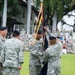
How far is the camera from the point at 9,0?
147ft

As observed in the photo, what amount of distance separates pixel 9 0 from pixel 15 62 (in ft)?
112

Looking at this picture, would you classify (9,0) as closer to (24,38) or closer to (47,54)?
(24,38)

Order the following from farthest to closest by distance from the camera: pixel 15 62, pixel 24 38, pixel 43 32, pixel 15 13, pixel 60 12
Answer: pixel 15 13 → pixel 60 12 → pixel 24 38 → pixel 43 32 → pixel 15 62

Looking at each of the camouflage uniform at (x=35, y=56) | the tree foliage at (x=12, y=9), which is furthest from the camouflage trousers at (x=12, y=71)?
the tree foliage at (x=12, y=9)

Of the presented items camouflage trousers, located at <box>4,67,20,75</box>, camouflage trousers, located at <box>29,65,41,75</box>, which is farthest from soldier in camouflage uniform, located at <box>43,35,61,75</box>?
camouflage trousers, located at <box>29,65,41,75</box>

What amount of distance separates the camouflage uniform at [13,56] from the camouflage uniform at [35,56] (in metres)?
1.71

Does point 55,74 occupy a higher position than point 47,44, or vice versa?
point 47,44

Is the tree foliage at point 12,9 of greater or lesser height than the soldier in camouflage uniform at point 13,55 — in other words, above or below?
above

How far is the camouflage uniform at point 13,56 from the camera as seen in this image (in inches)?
432

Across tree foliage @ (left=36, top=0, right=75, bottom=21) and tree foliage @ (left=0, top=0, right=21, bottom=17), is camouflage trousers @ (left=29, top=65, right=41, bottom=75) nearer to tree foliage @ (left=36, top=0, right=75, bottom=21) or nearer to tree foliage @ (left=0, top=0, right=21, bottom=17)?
tree foliage @ (left=36, top=0, right=75, bottom=21)

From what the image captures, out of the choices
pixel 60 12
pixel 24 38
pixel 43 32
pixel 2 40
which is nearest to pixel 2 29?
pixel 2 40

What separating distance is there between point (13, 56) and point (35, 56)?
75.6 inches

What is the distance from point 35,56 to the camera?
1280cm

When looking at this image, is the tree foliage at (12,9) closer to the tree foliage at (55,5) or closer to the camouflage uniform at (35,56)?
the tree foliage at (55,5)
